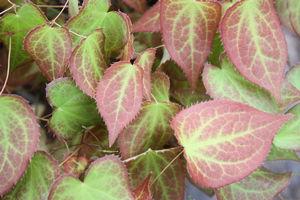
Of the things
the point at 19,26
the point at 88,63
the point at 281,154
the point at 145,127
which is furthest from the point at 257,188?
the point at 19,26

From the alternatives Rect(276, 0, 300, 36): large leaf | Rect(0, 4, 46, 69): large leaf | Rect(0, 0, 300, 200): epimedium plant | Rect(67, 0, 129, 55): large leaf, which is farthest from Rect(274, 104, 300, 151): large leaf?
Rect(0, 4, 46, 69): large leaf

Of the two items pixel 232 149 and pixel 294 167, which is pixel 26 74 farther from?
pixel 294 167

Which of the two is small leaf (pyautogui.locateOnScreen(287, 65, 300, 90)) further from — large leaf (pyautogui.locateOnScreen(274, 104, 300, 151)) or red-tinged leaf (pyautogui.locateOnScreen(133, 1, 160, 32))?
red-tinged leaf (pyautogui.locateOnScreen(133, 1, 160, 32))

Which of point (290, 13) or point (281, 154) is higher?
point (290, 13)

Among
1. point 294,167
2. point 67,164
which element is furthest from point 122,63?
point 294,167

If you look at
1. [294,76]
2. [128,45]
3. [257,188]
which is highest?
[128,45]

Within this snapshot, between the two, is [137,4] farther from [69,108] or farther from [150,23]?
[69,108]
